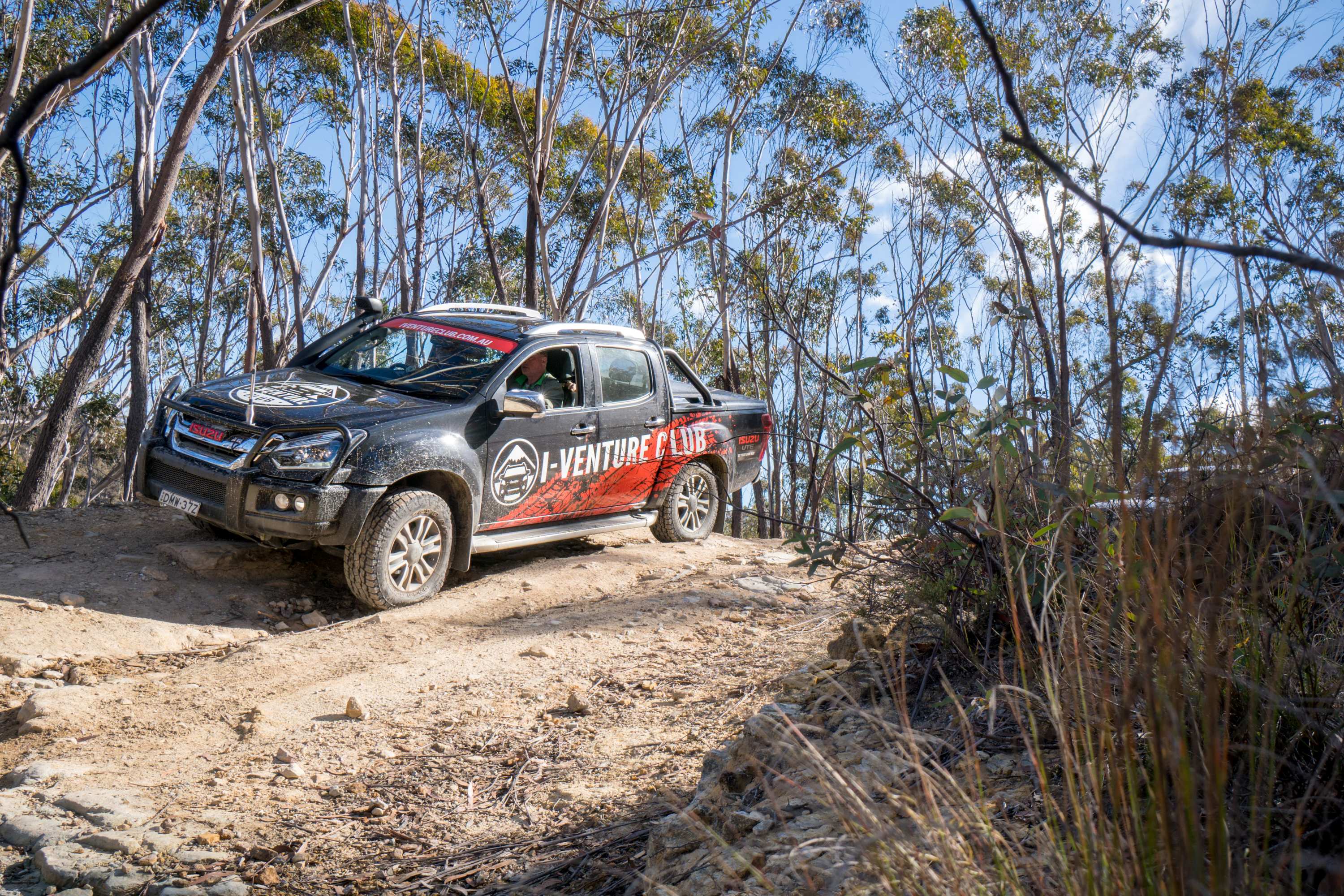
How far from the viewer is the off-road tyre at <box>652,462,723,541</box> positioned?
8016mm

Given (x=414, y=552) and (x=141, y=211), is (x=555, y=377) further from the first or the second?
(x=141, y=211)

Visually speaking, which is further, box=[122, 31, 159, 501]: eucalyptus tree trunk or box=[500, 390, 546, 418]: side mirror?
box=[122, 31, 159, 501]: eucalyptus tree trunk

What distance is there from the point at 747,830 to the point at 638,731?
4.71ft

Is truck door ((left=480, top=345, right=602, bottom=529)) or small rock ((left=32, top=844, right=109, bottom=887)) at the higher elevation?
truck door ((left=480, top=345, right=602, bottom=529))

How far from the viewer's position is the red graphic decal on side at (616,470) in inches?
266

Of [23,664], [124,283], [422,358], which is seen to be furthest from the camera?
[124,283]

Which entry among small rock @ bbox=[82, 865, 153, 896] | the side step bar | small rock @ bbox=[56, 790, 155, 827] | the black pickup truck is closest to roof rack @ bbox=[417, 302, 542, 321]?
the black pickup truck

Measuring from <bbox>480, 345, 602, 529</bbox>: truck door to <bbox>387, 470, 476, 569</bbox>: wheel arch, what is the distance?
0.48 feet

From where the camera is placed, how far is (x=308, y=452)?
5.58 meters

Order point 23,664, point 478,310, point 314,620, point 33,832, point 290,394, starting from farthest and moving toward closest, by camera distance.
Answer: point 478,310, point 290,394, point 314,620, point 23,664, point 33,832

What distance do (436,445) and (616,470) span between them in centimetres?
165

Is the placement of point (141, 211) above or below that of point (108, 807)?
above

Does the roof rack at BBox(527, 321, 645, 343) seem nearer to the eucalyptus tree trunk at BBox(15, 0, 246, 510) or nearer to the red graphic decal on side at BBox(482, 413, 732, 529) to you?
the red graphic decal on side at BBox(482, 413, 732, 529)

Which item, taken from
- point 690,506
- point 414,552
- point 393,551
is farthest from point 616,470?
point 393,551
